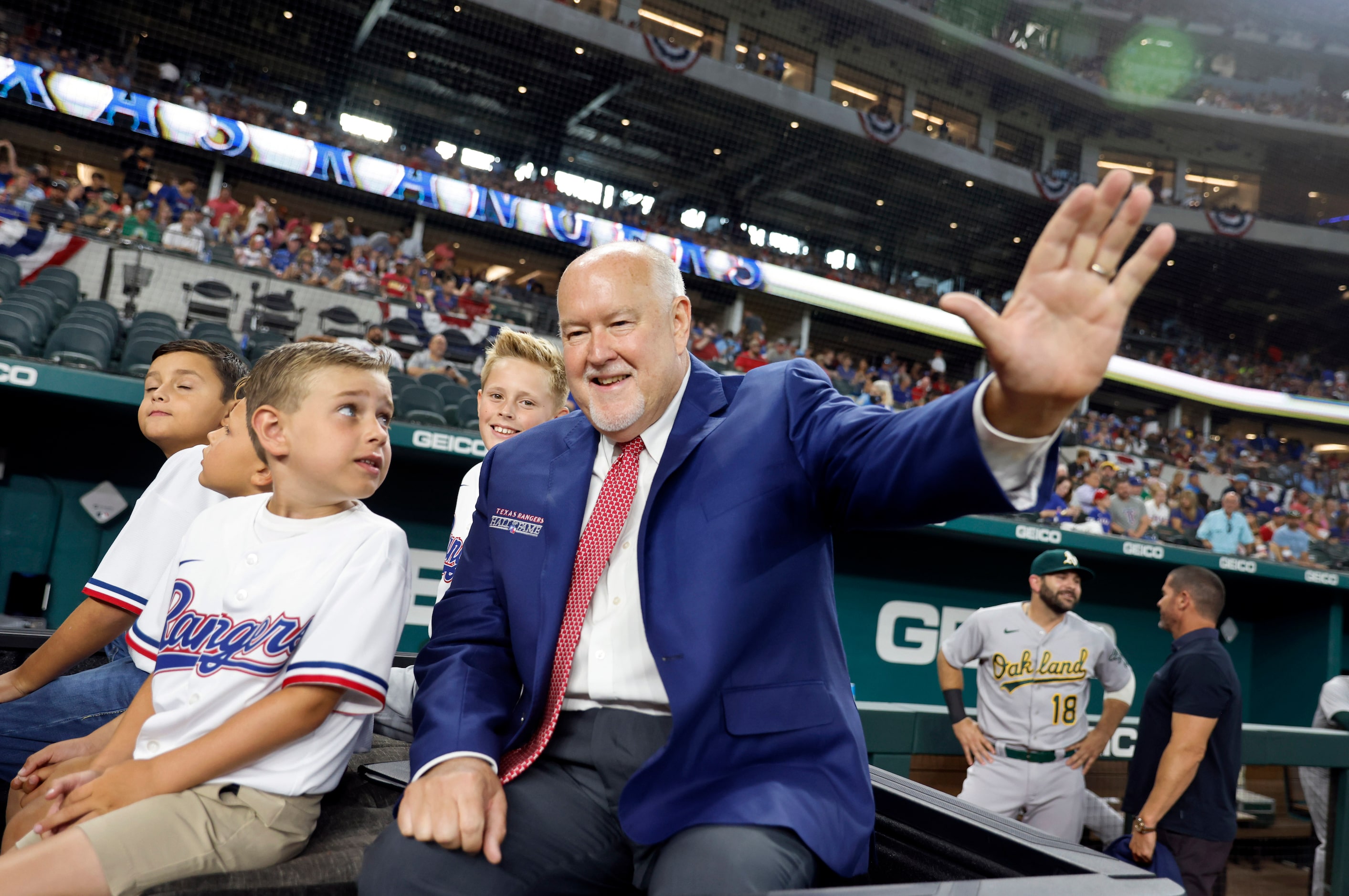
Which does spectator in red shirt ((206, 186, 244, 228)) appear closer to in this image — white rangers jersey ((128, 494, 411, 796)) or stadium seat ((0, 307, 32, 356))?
stadium seat ((0, 307, 32, 356))

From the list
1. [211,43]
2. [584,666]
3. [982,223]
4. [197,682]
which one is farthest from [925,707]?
[982,223]

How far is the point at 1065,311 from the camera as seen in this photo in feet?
3.65

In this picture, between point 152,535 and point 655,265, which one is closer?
point 655,265

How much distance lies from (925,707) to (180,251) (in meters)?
10.0

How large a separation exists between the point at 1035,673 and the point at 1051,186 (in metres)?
21.0

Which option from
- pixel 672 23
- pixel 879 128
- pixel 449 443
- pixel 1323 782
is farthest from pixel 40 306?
pixel 879 128

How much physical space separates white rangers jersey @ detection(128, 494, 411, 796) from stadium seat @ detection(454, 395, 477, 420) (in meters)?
5.78

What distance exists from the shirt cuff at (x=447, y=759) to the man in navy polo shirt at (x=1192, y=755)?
3.32 metres

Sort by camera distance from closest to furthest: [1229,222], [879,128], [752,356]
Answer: [752,356]
[879,128]
[1229,222]

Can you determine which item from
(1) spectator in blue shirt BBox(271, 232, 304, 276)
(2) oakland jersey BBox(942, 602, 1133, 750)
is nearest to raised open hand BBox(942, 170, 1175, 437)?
(2) oakland jersey BBox(942, 602, 1133, 750)

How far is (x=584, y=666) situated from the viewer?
1.48 m

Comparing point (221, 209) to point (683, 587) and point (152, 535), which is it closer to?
point (152, 535)

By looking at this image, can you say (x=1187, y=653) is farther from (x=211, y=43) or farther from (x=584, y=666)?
(x=211, y=43)

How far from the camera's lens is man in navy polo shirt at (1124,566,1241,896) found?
3.62 metres
